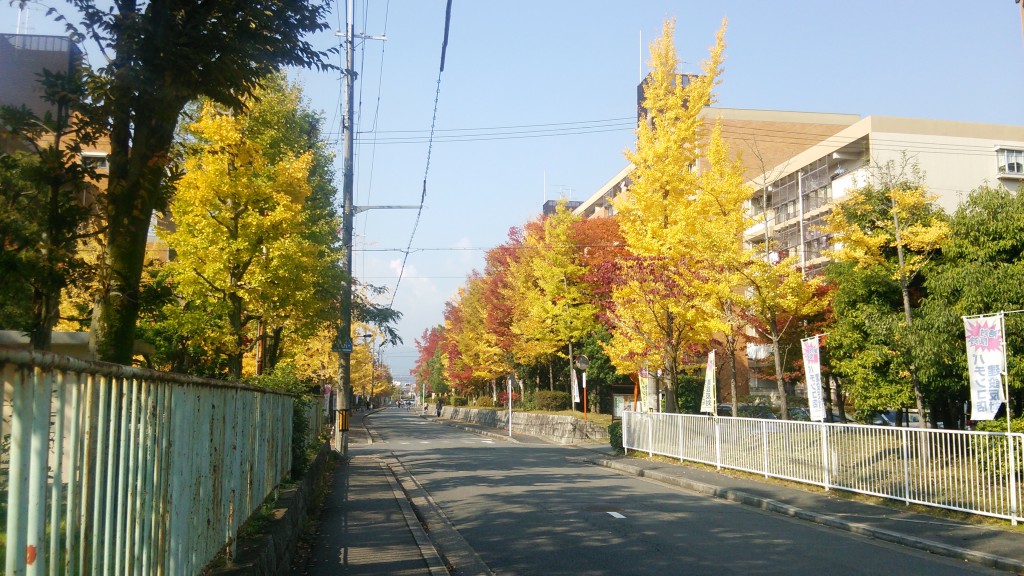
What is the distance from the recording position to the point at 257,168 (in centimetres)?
1761

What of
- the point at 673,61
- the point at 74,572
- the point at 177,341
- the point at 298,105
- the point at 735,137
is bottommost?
the point at 74,572

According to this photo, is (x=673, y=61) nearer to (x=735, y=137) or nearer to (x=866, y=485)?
(x=866, y=485)

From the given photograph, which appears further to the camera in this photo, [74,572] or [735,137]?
[735,137]

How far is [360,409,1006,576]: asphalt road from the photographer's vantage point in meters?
8.46

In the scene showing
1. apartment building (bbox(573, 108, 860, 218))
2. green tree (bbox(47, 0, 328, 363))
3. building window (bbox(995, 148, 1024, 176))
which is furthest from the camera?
apartment building (bbox(573, 108, 860, 218))

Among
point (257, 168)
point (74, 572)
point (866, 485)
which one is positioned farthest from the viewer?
point (257, 168)

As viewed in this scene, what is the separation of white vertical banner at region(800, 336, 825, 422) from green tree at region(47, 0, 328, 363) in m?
→ 12.4

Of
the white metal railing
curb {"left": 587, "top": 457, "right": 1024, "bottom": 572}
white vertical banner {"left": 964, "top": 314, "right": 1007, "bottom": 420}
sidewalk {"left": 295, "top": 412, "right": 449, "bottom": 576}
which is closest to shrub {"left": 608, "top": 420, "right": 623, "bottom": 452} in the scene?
the white metal railing

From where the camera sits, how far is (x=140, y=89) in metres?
7.74

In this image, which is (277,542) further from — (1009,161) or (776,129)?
(776,129)

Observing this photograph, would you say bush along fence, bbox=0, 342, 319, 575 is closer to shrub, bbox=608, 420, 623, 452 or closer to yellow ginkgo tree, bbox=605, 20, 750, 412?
yellow ginkgo tree, bbox=605, 20, 750, 412

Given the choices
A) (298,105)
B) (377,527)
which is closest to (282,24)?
(377,527)

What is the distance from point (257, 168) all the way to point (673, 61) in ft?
43.8

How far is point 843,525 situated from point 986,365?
318 centimetres
